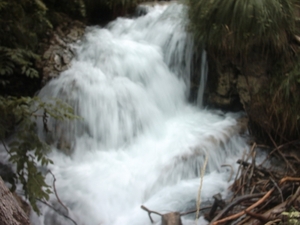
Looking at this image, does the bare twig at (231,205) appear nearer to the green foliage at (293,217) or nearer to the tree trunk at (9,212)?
the green foliage at (293,217)

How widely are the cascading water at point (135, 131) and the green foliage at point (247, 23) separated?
570 millimetres

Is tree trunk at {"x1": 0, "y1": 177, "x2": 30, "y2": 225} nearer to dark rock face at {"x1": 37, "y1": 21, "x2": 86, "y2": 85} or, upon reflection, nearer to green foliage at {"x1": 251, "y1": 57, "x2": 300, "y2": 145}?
green foliage at {"x1": 251, "y1": 57, "x2": 300, "y2": 145}

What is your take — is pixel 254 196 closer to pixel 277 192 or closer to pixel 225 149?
pixel 277 192

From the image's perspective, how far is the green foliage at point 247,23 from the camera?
3697 millimetres

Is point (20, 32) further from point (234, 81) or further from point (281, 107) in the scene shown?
point (281, 107)

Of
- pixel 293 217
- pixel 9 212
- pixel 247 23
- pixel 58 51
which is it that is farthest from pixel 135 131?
pixel 9 212

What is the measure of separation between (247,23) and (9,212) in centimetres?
346

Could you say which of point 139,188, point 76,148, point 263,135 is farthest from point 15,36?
point 263,135

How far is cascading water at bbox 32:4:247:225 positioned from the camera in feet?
10.0

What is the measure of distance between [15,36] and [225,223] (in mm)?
3200

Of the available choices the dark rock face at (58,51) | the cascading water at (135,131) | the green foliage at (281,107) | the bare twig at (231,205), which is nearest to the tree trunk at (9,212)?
the bare twig at (231,205)

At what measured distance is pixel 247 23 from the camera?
3.76 meters

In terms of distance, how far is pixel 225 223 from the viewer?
217 centimetres

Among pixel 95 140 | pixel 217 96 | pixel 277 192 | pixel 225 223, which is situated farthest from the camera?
pixel 217 96
